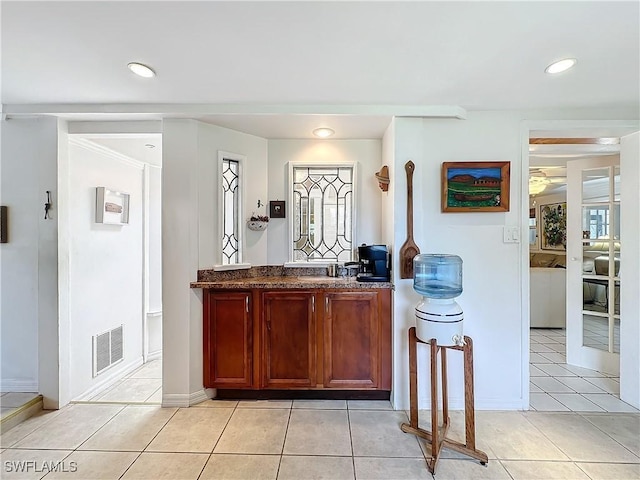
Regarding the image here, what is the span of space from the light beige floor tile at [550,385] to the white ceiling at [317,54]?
2.35 meters

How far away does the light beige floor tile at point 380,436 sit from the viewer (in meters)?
1.87

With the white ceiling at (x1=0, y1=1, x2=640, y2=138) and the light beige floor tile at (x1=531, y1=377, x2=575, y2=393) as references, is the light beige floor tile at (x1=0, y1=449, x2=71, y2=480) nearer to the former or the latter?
the white ceiling at (x1=0, y1=1, x2=640, y2=138)

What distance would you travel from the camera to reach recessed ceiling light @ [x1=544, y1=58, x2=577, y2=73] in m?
1.72

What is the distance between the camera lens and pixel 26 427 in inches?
83.4

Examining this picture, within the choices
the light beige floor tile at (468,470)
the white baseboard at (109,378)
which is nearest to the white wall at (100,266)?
the white baseboard at (109,378)

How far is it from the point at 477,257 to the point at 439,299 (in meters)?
0.68

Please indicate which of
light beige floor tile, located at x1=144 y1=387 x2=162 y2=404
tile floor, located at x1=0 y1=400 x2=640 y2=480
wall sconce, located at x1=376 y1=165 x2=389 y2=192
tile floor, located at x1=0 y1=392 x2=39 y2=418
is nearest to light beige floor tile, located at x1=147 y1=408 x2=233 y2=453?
tile floor, located at x1=0 y1=400 x2=640 y2=480

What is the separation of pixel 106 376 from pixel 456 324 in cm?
309

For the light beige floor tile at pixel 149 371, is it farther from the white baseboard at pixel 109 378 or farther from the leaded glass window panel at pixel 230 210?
the leaded glass window panel at pixel 230 210

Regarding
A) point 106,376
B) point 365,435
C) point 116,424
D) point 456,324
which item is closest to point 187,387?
point 116,424

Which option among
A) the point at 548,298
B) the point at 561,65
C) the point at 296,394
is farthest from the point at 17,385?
the point at 548,298

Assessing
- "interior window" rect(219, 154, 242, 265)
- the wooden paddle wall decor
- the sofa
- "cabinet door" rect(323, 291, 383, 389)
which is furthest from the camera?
the sofa

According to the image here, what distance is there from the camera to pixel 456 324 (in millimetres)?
1874

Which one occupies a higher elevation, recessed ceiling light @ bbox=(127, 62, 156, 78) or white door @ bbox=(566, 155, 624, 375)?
recessed ceiling light @ bbox=(127, 62, 156, 78)
